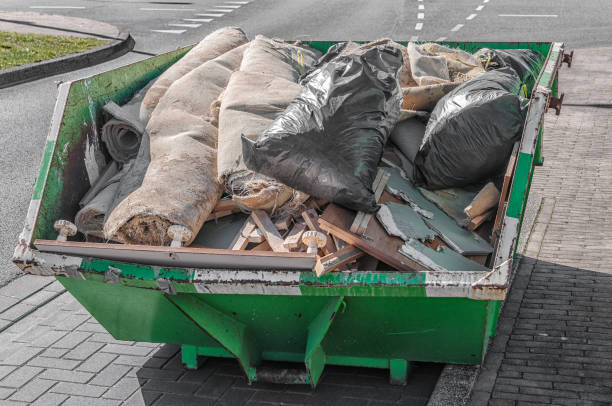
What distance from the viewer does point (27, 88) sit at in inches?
406

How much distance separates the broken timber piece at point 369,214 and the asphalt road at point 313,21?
18.6 feet

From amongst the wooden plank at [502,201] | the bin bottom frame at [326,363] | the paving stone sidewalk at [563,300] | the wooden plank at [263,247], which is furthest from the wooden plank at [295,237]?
the paving stone sidewalk at [563,300]

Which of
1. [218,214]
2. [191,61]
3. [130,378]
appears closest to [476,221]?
[218,214]

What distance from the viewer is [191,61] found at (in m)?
5.32

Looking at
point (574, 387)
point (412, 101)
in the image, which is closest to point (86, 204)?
point (412, 101)

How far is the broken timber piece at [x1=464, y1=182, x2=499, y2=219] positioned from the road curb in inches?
341

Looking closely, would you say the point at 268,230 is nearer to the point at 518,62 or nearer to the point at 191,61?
the point at 191,61

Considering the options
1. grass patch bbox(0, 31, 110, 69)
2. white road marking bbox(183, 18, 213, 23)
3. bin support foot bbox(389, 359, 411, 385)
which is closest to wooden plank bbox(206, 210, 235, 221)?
bin support foot bbox(389, 359, 411, 385)

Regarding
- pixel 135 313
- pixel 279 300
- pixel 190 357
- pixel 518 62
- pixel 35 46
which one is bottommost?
pixel 35 46

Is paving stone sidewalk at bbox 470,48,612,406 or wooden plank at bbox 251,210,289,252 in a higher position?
wooden plank at bbox 251,210,289,252

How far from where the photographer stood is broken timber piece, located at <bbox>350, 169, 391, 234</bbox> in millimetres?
3404

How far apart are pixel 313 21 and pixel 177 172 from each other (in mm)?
11876

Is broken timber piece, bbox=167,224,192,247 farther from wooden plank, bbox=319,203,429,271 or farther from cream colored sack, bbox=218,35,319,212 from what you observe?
wooden plank, bbox=319,203,429,271

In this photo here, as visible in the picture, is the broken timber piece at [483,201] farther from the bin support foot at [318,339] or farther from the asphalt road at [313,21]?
the asphalt road at [313,21]
